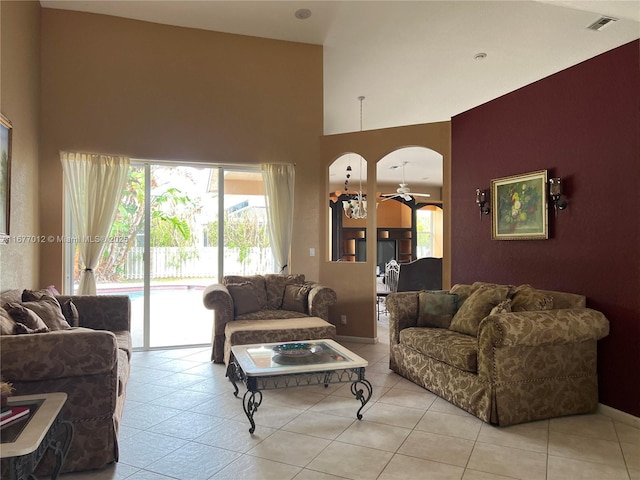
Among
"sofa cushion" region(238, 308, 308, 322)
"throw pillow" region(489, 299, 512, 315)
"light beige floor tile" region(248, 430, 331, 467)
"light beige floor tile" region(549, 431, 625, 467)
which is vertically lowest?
"light beige floor tile" region(549, 431, 625, 467)

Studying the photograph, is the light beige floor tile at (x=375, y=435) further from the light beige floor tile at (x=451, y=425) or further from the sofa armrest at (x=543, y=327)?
the sofa armrest at (x=543, y=327)

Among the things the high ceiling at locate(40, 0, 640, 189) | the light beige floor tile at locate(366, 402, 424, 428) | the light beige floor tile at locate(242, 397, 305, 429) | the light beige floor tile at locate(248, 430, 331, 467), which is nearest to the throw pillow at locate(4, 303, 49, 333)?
the light beige floor tile at locate(242, 397, 305, 429)

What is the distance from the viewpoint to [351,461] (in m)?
2.43

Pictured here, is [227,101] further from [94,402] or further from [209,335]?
[94,402]

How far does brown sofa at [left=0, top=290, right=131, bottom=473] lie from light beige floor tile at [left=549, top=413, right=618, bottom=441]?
282 centimetres

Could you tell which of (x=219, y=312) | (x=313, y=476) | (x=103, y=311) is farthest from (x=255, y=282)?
(x=313, y=476)

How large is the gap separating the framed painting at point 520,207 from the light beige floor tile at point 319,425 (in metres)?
2.31

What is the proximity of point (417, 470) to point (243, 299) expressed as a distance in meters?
2.71

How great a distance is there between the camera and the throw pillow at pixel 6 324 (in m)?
2.42

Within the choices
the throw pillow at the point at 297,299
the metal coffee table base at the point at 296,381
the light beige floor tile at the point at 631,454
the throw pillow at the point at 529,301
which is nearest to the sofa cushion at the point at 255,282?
the throw pillow at the point at 297,299

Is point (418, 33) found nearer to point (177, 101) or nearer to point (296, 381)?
point (177, 101)

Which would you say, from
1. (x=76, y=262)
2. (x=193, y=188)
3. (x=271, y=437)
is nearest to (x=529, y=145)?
(x=271, y=437)

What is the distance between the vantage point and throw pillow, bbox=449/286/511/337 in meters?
3.57

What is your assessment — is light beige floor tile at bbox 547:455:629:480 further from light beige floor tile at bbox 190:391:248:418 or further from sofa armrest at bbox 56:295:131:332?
sofa armrest at bbox 56:295:131:332
